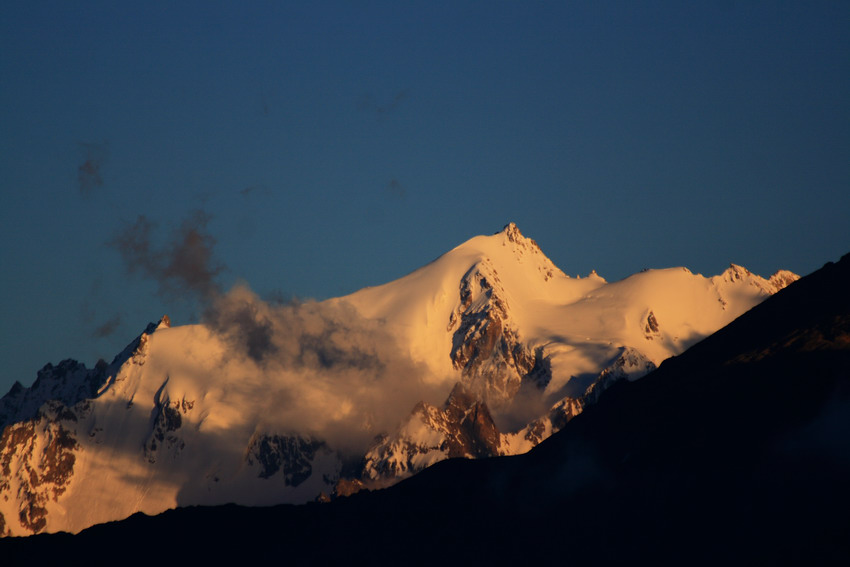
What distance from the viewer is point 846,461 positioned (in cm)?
19525

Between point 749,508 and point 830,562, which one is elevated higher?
point 749,508

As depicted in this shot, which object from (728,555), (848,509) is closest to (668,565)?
(728,555)

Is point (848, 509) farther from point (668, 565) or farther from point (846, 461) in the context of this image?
point (668, 565)

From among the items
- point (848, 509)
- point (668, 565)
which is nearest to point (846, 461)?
point (848, 509)

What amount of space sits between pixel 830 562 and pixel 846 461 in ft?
64.4

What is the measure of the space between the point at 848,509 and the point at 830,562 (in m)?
9.94

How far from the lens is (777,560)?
610 feet

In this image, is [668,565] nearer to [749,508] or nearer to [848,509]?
[749,508]

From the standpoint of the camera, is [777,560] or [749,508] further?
[749,508]

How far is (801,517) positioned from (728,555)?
10.4 meters

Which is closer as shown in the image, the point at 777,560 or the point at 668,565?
the point at 777,560

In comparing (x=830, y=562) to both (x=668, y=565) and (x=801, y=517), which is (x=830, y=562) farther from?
(x=668, y=565)

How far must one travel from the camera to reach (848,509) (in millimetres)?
187000

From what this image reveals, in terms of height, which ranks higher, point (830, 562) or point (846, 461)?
point (846, 461)
